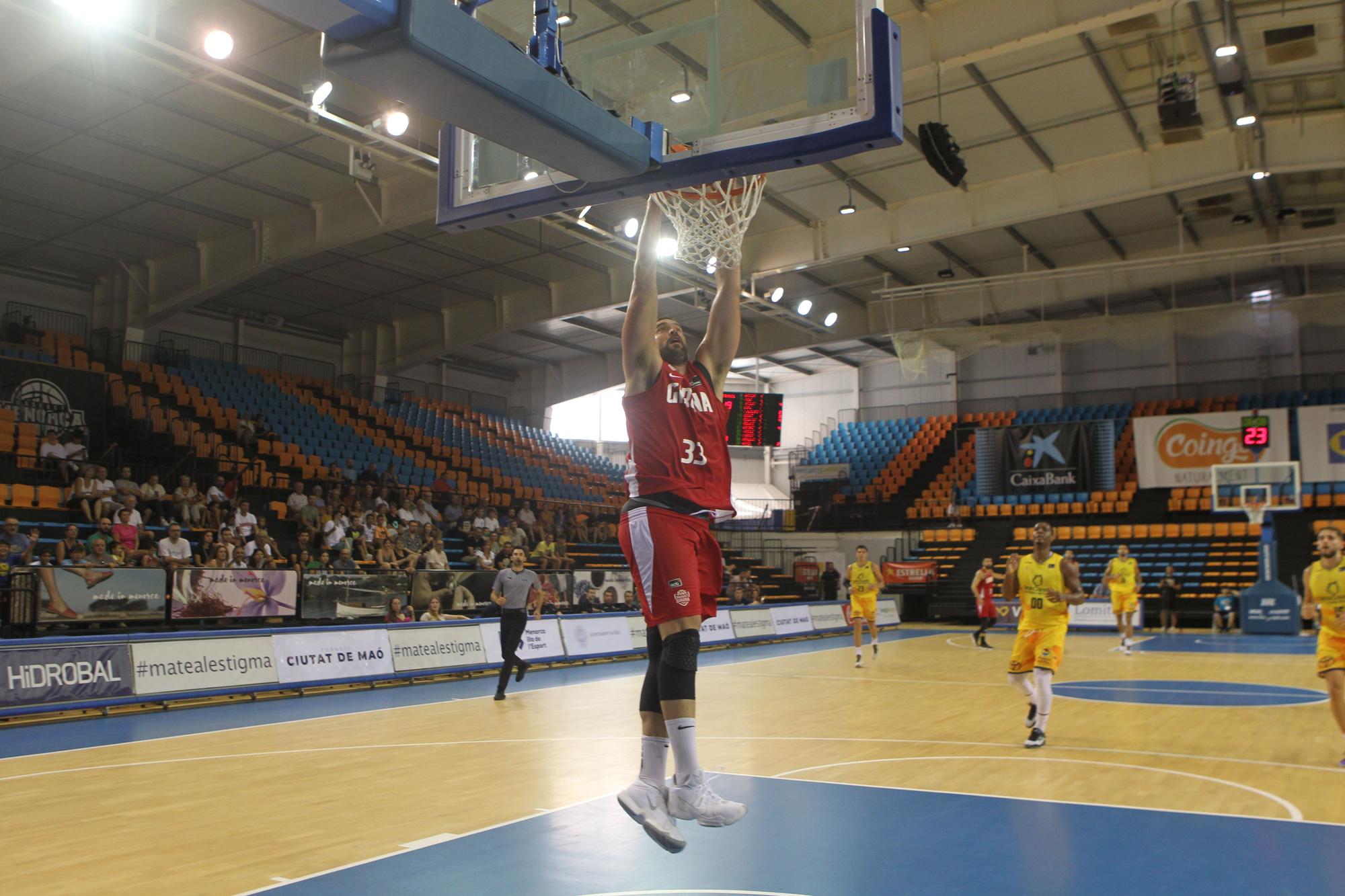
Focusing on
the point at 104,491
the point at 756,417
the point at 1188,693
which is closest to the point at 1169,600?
the point at 756,417

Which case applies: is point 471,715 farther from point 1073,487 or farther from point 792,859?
point 1073,487

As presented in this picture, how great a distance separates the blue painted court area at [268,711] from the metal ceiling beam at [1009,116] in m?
10.9

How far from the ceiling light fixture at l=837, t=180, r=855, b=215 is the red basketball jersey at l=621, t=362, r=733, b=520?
17.7m

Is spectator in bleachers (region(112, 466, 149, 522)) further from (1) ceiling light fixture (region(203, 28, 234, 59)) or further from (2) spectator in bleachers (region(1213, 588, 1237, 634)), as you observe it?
(2) spectator in bleachers (region(1213, 588, 1237, 634))

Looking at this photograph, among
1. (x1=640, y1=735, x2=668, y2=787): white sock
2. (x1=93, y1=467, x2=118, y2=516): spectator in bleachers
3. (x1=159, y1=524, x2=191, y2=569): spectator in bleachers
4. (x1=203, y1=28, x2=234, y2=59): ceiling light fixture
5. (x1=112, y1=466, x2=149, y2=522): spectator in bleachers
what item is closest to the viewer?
(x1=640, y1=735, x2=668, y2=787): white sock

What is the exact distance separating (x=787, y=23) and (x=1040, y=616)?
6.95 meters

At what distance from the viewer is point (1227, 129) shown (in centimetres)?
1975

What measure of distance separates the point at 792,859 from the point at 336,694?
9.43 meters

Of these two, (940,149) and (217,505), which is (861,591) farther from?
(217,505)

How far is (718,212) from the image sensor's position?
19.6 ft

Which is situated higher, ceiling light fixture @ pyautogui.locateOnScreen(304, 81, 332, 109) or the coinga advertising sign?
ceiling light fixture @ pyautogui.locateOnScreen(304, 81, 332, 109)

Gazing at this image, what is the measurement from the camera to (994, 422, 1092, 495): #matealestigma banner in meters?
29.6

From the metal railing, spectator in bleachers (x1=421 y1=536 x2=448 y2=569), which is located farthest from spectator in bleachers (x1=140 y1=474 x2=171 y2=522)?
the metal railing

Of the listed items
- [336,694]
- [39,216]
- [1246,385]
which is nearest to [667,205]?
[336,694]
